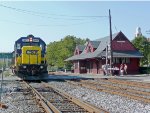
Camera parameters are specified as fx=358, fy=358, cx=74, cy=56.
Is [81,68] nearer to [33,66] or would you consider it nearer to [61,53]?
[61,53]

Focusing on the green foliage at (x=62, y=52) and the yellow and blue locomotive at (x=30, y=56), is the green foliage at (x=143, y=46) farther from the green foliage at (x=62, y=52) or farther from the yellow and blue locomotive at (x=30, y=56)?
the yellow and blue locomotive at (x=30, y=56)

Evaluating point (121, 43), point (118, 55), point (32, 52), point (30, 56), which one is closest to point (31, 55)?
point (30, 56)

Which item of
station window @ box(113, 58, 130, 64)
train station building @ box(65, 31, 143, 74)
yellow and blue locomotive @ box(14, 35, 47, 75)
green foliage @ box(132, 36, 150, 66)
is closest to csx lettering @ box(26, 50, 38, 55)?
yellow and blue locomotive @ box(14, 35, 47, 75)

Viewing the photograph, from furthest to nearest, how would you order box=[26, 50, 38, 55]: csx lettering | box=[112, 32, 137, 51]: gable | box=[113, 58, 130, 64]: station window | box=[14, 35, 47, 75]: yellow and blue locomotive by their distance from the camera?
box=[112, 32, 137, 51]: gable, box=[113, 58, 130, 64]: station window, box=[26, 50, 38, 55]: csx lettering, box=[14, 35, 47, 75]: yellow and blue locomotive

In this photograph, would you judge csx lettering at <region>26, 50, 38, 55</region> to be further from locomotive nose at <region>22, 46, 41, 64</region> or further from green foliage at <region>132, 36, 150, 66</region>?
green foliage at <region>132, 36, 150, 66</region>

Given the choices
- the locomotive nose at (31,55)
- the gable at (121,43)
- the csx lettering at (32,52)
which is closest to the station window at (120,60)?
the gable at (121,43)

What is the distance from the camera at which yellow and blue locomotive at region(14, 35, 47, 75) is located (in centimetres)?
2956

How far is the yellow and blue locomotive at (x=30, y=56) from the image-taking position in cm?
2956

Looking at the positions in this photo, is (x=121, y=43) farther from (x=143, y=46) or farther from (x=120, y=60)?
(x=143, y=46)

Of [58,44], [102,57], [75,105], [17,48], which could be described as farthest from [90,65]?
[75,105]

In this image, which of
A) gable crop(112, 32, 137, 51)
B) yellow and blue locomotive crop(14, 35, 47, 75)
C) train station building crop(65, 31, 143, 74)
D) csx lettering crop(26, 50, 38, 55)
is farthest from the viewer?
gable crop(112, 32, 137, 51)

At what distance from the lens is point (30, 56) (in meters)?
29.9

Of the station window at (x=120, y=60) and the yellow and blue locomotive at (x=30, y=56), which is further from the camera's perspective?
the station window at (x=120, y=60)

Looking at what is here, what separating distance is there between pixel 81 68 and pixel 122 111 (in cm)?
5136
